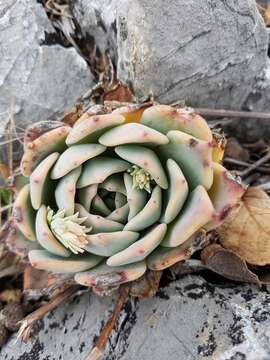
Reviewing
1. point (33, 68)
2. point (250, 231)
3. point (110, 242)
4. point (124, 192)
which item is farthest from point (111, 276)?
point (33, 68)

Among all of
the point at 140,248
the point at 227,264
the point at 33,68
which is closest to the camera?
the point at 140,248

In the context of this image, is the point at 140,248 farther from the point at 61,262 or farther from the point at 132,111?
the point at 132,111

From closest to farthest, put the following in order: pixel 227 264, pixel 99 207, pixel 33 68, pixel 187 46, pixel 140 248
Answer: pixel 140 248
pixel 99 207
pixel 227 264
pixel 187 46
pixel 33 68

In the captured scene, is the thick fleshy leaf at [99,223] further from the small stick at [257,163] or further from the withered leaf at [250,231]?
the small stick at [257,163]

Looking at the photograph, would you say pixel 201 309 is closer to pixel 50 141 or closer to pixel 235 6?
pixel 50 141

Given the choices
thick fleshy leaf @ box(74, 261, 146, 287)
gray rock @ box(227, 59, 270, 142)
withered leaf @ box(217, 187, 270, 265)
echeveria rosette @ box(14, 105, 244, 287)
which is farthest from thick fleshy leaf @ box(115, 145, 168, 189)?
gray rock @ box(227, 59, 270, 142)

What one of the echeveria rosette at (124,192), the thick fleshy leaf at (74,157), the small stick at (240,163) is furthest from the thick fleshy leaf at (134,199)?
the small stick at (240,163)
